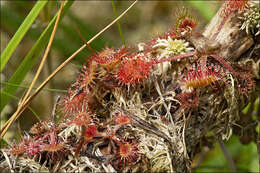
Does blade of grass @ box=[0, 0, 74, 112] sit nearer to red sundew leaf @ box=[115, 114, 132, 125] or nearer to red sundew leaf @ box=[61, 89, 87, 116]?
red sundew leaf @ box=[61, 89, 87, 116]

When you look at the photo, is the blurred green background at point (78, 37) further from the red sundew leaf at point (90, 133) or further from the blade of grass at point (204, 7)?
the red sundew leaf at point (90, 133)

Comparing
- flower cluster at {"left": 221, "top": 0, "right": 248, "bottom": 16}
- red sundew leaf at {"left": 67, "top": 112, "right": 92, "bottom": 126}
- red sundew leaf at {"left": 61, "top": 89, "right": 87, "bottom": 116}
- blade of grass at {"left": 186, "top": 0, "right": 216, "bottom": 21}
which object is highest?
blade of grass at {"left": 186, "top": 0, "right": 216, "bottom": 21}

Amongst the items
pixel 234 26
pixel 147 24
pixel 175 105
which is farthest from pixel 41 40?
pixel 147 24

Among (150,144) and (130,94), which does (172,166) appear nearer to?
(150,144)

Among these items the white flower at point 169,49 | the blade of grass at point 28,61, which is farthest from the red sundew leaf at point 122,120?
the blade of grass at point 28,61

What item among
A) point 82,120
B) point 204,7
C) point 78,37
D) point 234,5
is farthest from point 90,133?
point 78,37

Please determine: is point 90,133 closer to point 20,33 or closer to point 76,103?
point 76,103

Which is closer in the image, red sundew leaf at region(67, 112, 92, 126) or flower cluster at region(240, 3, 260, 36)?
red sundew leaf at region(67, 112, 92, 126)

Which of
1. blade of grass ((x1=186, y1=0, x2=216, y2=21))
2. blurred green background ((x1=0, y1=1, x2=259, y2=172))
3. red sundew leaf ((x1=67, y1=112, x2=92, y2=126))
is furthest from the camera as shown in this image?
blurred green background ((x1=0, y1=1, x2=259, y2=172))

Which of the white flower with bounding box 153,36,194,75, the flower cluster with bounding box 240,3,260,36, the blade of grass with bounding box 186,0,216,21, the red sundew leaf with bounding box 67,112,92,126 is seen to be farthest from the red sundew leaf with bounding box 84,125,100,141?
the blade of grass with bounding box 186,0,216,21
